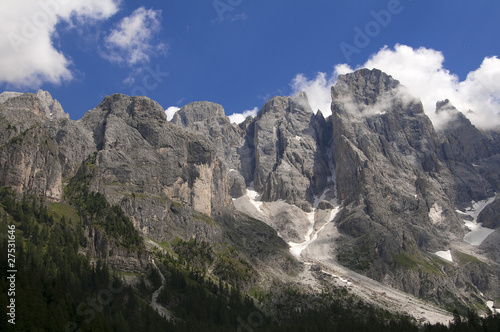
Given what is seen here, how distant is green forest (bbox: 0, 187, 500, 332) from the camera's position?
102 meters

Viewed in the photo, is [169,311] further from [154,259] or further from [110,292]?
[154,259]

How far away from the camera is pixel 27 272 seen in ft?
360

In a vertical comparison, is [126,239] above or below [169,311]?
above

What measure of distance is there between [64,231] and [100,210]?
30.9m

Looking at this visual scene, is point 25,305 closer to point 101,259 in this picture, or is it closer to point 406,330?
point 101,259

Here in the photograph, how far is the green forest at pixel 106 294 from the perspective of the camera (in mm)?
102500

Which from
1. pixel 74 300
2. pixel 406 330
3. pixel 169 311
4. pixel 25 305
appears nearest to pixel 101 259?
pixel 169 311

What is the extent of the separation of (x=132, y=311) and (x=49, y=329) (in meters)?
49.4

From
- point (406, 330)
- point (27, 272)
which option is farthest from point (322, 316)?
point (27, 272)

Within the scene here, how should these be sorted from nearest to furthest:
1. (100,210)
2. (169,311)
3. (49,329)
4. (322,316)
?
(49,329)
(169,311)
(322,316)
(100,210)

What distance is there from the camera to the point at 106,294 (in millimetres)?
143375

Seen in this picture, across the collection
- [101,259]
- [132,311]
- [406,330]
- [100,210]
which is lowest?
[406,330]

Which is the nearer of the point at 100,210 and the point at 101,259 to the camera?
the point at 101,259

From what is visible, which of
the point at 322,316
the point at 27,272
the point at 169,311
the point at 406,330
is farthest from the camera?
the point at 322,316
